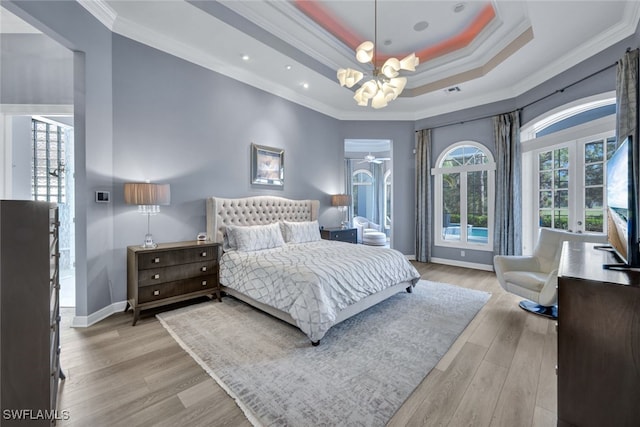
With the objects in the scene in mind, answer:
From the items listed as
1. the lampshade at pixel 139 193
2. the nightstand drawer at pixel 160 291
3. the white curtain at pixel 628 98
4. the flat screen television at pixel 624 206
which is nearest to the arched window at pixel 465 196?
the white curtain at pixel 628 98

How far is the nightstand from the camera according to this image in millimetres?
5137

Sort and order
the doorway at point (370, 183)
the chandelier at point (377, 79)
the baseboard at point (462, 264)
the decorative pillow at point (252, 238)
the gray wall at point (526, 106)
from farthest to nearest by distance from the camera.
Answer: the doorway at point (370, 183) → the baseboard at point (462, 264) → the decorative pillow at point (252, 238) → the gray wall at point (526, 106) → the chandelier at point (377, 79)

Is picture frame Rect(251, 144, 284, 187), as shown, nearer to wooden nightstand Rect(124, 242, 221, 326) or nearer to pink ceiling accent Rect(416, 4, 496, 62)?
wooden nightstand Rect(124, 242, 221, 326)

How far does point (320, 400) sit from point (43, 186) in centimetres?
545

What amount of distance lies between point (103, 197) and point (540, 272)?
17.2 feet

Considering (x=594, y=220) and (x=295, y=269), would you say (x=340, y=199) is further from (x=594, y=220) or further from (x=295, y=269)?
(x=594, y=220)

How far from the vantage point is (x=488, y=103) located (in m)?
5.03

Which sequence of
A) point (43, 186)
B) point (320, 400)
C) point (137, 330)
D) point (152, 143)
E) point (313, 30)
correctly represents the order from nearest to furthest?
point (320, 400), point (137, 330), point (152, 143), point (313, 30), point (43, 186)

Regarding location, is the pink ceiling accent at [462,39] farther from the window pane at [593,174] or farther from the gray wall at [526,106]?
the window pane at [593,174]

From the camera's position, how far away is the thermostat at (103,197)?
2.80 meters

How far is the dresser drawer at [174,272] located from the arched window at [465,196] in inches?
185

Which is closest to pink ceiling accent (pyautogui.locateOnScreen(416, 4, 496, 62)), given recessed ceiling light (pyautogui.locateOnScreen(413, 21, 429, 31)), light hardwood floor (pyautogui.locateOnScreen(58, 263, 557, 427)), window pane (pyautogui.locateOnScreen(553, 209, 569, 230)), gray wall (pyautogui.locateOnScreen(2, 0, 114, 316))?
recessed ceiling light (pyautogui.locateOnScreen(413, 21, 429, 31))

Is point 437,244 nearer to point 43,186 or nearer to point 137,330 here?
point 137,330

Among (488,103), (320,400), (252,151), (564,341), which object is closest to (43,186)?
(252,151)
